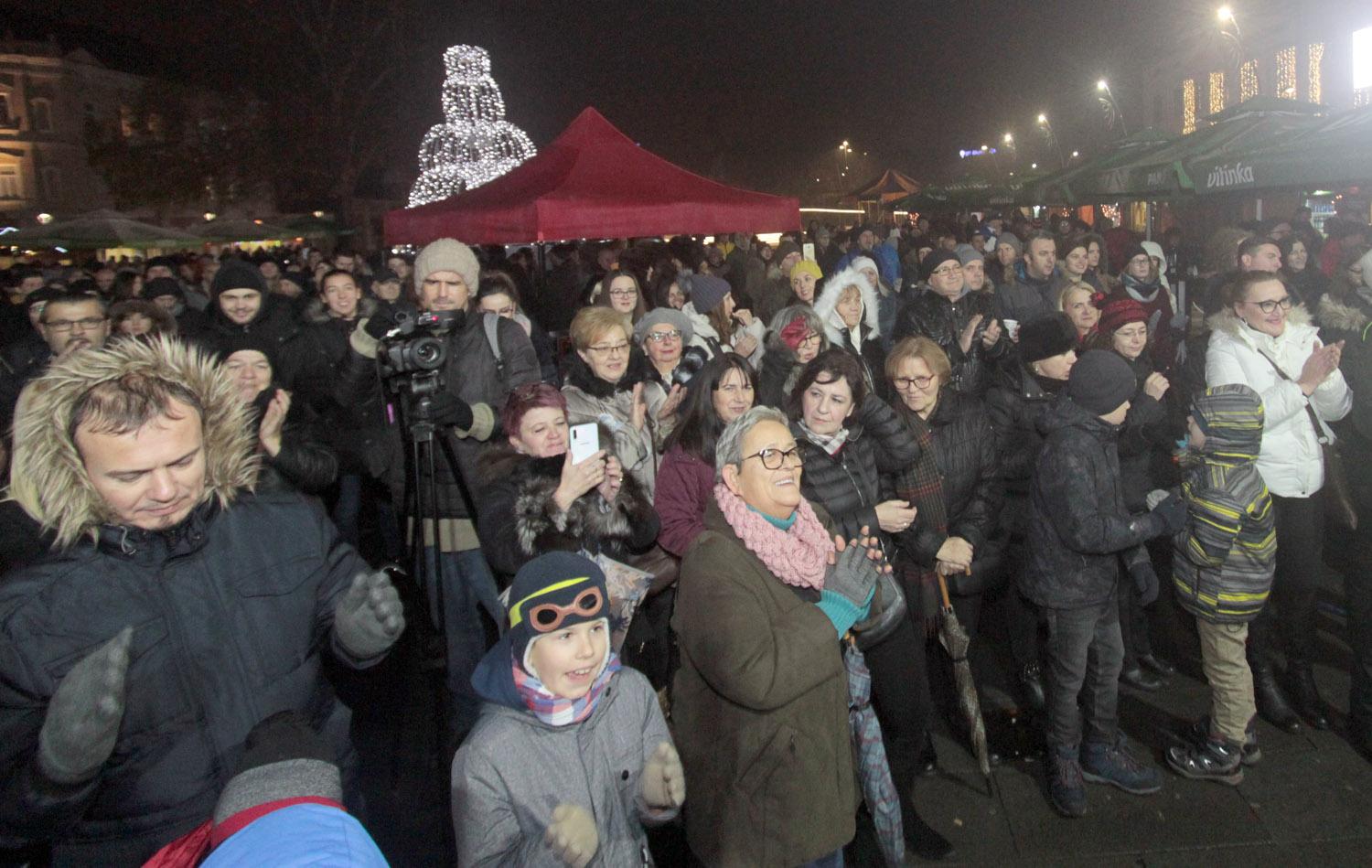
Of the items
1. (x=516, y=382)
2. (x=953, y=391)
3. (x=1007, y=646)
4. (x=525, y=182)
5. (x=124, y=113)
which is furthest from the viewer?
(x=124, y=113)

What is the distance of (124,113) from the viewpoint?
149 ft

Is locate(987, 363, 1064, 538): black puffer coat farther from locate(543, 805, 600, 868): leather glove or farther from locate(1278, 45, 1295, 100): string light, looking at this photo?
locate(1278, 45, 1295, 100): string light

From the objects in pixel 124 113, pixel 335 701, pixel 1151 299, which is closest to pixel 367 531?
pixel 335 701

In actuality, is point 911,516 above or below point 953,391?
below

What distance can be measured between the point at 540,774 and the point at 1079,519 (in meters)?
2.27

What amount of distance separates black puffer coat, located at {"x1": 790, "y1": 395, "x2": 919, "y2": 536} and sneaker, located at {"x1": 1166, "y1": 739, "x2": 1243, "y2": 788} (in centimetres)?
160

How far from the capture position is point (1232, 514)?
11.3 ft

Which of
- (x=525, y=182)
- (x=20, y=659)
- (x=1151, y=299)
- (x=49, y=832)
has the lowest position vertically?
(x=49, y=832)

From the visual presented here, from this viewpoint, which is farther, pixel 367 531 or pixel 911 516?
pixel 367 531

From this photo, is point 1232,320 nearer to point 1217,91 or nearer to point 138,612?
point 138,612

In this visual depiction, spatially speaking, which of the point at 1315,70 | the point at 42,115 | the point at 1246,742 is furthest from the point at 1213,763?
the point at 42,115

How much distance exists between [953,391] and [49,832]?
3.57m

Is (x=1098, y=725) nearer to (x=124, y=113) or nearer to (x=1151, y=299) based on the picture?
(x=1151, y=299)

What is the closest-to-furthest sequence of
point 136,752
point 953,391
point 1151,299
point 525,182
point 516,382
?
point 136,752
point 953,391
point 516,382
point 1151,299
point 525,182
